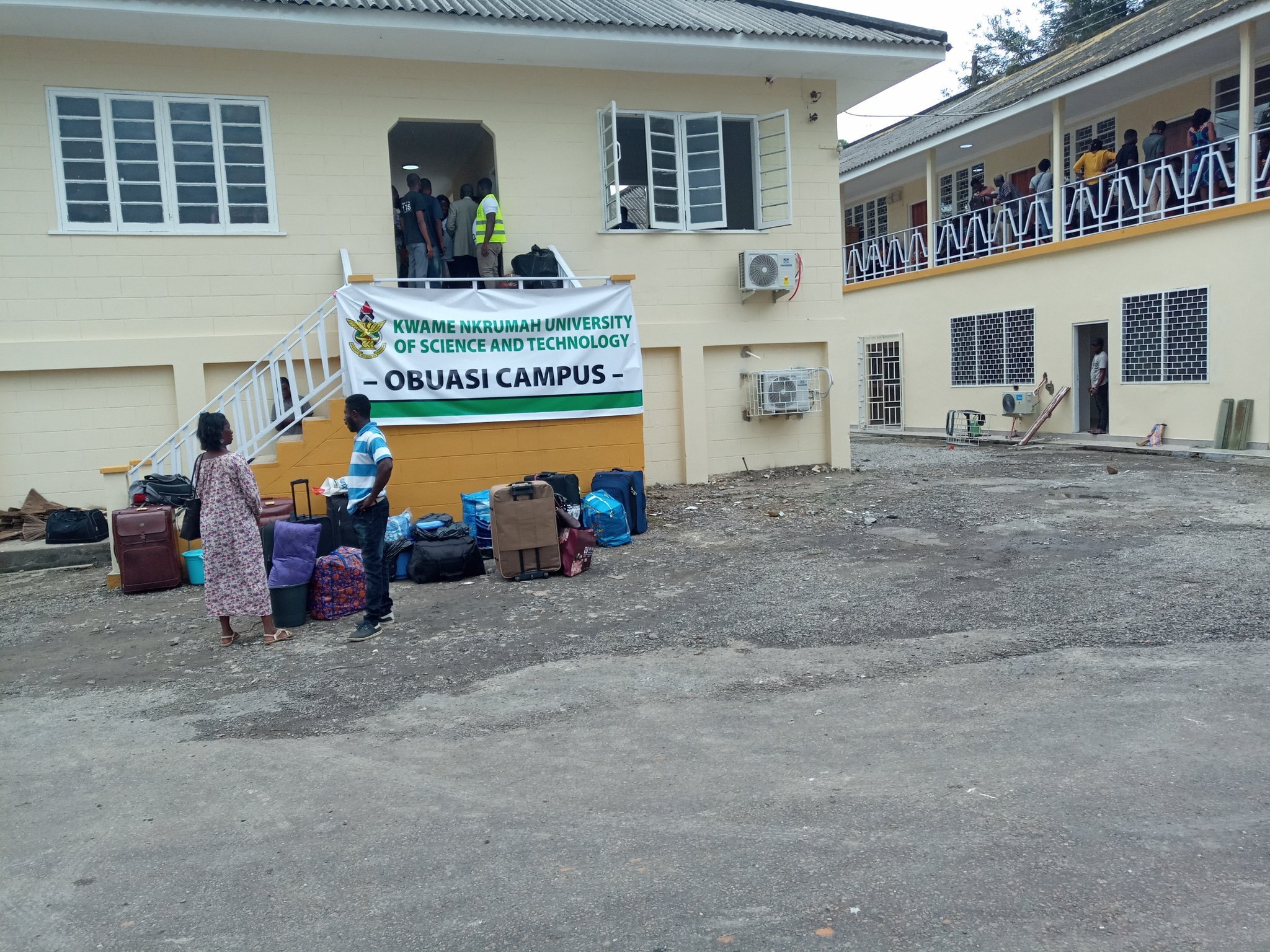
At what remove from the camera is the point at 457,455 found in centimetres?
1014

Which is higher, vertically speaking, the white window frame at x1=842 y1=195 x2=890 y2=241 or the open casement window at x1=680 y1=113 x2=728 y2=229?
the white window frame at x1=842 y1=195 x2=890 y2=241

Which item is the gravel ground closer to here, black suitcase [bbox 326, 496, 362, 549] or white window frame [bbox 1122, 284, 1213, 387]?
black suitcase [bbox 326, 496, 362, 549]

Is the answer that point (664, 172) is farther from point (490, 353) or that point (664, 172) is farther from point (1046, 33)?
point (1046, 33)

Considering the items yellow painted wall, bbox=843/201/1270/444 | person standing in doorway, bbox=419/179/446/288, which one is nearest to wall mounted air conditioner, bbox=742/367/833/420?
yellow painted wall, bbox=843/201/1270/444

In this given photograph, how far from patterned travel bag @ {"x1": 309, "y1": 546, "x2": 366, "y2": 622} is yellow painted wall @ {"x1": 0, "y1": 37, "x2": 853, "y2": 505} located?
2.84 metres

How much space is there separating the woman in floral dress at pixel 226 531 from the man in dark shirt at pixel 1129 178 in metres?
14.6

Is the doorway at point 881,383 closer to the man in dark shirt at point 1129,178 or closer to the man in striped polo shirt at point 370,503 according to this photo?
the man in dark shirt at point 1129,178

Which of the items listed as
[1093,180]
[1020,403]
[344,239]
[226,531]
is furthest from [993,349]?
[226,531]

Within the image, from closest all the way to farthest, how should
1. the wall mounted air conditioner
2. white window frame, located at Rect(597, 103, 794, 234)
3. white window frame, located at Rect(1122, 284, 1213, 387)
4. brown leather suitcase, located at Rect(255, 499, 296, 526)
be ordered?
brown leather suitcase, located at Rect(255, 499, 296, 526)
white window frame, located at Rect(597, 103, 794, 234)
the wall mounted air conditioner
white window frame, located at Rect(1122, 284, 1213, 387)

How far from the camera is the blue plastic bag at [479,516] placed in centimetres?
916

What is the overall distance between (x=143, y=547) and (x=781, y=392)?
7.78 meters

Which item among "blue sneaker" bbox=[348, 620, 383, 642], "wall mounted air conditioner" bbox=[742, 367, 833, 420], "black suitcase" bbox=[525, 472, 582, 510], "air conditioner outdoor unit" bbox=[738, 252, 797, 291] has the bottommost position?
"blue sneaker" bbox=[348, 620, 383, 642]

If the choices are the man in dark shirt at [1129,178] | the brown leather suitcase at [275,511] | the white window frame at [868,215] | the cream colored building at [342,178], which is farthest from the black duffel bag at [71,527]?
the white window frame at [868,215]

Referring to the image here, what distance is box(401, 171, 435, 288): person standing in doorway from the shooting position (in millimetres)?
11344
